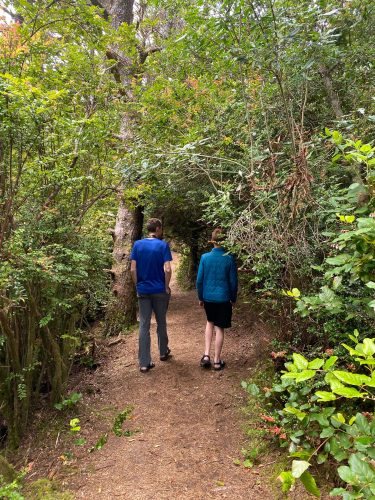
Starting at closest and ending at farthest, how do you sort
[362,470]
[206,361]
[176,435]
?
1. [362,470]
2. [176,435]
3. [206,361]

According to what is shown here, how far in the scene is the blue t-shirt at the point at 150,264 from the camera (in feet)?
15.3

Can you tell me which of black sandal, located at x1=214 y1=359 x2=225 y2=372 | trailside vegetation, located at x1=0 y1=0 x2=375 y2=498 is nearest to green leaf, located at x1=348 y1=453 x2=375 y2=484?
trailside vegetation, located at x1=0 y1=0 x2=375 y2=498

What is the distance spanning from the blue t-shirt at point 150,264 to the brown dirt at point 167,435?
3.85 ft

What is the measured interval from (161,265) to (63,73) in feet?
8.58

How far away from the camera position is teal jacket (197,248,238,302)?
4.48 meters

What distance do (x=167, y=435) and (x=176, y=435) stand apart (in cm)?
9

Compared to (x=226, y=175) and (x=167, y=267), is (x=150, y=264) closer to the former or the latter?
(x=167, y=267)

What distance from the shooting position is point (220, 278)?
14.7 feet

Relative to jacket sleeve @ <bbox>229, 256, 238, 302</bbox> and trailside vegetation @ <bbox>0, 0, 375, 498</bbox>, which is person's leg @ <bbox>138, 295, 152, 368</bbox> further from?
jacket sleeve @ <bbox>229, 256, 238, 302</bbox>

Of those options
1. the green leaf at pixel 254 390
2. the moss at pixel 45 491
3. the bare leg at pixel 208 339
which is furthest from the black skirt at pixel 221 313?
the moss at pixel 45 491

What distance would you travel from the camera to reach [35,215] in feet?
11.7

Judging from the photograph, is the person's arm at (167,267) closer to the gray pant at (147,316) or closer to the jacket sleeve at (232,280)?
the gray pant at (147,316)

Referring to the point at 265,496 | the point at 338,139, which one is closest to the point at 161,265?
the point at 265,496

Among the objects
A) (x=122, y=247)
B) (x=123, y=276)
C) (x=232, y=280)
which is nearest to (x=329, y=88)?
(x=232, y=280)
